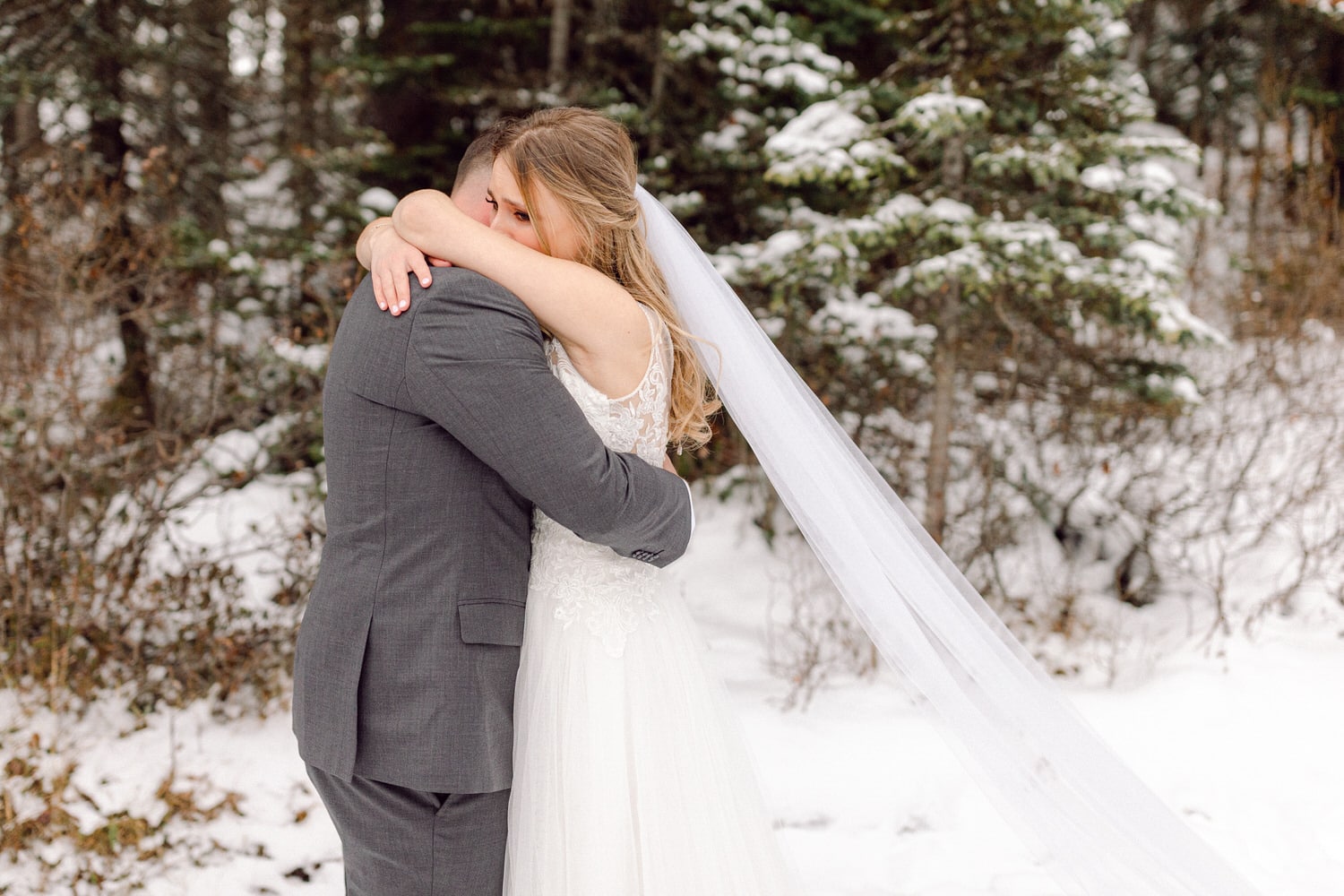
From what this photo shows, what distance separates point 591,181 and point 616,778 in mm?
1160

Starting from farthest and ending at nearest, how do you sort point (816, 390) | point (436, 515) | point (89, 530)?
point (816, 390) → point (89, 530) → point (436, 515)

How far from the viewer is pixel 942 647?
2.22m

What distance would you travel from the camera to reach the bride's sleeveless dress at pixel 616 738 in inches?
72.7

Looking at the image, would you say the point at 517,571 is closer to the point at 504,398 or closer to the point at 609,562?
the point at 609,562

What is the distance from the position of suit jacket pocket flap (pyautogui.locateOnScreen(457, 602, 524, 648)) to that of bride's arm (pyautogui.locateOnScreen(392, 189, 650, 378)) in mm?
458

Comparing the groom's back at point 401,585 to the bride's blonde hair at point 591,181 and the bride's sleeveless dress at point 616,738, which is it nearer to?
the bride's sleeveless dress at point 616,738

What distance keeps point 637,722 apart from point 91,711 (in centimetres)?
346

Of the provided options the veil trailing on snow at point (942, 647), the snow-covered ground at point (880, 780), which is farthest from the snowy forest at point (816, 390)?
the veil trailing on snow at point (942, 647)

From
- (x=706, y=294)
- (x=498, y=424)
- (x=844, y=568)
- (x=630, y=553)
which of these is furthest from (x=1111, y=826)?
(x=498, y=424)

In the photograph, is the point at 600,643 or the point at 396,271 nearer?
the point at 396,271

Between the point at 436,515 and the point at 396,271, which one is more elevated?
the point at 396,271

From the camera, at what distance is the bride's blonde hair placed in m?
1.79

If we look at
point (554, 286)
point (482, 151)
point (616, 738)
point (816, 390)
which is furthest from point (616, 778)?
point (816, 390)

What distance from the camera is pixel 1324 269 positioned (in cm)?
706
